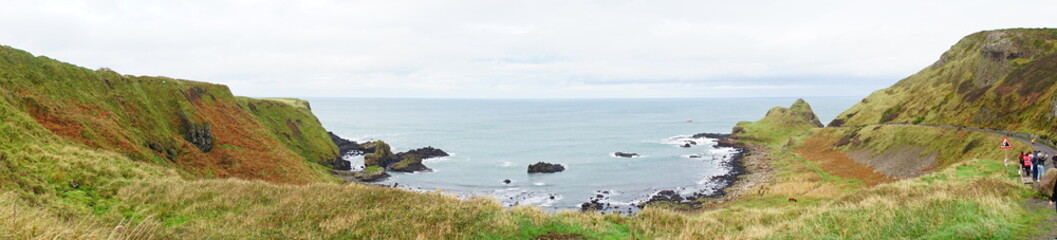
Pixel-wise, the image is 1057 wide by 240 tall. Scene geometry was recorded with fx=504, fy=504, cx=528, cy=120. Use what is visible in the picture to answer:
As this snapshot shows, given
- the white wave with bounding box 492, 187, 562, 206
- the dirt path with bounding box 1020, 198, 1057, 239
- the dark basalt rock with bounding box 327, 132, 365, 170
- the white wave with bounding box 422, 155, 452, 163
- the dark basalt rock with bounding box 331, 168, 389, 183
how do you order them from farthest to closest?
the white wave with bounding box 422, 155, 452, 163 < the dark basalt rock with bounding box 327, 132, 365, 170 < the dark basalt rock with bounding box 331, 168, 389, 183 < the white wave with bounding box 492, 187, 562, 206 < the dirt path with bounding box 1020, 198, 1057, 239

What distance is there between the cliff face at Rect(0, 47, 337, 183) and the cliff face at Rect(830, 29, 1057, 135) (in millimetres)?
73332

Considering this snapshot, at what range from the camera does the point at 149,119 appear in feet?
137

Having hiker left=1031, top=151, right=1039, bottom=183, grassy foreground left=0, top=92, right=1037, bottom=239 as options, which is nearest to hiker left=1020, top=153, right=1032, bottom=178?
hiker left=1031, top=151, right=1039, bottom=183

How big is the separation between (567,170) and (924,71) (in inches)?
3410

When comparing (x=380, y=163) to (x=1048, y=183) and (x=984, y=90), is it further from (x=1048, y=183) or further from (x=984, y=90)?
(x=984, y=90)

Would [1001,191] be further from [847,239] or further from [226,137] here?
[226,137]

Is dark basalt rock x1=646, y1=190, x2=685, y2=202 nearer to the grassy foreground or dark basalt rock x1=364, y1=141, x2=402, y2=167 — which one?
the grassy foreground

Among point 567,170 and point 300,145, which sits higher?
point 300,145

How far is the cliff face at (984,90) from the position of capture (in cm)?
5659

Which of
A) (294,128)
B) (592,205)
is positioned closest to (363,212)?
(592,205)

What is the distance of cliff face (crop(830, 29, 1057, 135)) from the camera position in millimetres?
56594

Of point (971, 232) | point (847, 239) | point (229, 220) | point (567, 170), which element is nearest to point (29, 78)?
point (229, 220)

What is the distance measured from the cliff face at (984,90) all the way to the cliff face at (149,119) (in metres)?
73.3

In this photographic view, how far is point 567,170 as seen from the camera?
8331cm
